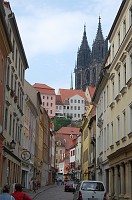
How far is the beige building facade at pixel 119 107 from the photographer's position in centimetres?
2481

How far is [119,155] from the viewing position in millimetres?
27203

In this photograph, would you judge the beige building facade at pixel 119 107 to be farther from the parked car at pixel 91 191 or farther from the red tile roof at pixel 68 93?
the red tile roof at pixel 68 93

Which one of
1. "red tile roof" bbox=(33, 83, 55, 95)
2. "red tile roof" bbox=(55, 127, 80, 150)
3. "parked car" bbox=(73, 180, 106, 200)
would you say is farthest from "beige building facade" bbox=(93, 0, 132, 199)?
"red tile roof" bbox=(33, 83, 55, 95)

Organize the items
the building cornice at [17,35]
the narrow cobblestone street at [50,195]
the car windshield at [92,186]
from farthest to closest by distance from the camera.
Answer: the narrow cobblestone street at [50,195] → the building cornice at [17,35] → the car windshield at [92,186]

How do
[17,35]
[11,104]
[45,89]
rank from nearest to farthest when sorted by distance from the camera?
1. [11,104]
2. [17,35]
3. [45,89]

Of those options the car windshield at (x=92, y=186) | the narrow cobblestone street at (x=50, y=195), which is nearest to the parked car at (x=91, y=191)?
the car windshield at (x=92, y=186)

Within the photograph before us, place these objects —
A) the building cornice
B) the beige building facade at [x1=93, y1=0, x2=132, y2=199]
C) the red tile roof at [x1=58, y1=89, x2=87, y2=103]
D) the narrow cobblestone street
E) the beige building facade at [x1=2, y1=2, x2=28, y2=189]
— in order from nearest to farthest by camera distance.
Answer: the beige building facade at [x1=93, y1=0, x2=132, y2=199]
the beige building facade at [x1=2, y1=2, x2=28, y2=189]
the building cornice
the narrow cobblestone street
the red tile roof at [x1=58, y1=89, x2=87, y2=103]

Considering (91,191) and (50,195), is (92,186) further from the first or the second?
(50,195)

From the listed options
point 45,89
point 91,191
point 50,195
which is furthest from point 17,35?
point 45,89

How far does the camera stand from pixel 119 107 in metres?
28.5

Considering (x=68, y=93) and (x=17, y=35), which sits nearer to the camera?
(x=17, y=35)

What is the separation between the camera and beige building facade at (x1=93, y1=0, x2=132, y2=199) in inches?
977

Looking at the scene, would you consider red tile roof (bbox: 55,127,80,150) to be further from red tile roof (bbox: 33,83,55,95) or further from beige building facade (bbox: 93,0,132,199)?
beige building facade (bbox: 93,0,132,199)

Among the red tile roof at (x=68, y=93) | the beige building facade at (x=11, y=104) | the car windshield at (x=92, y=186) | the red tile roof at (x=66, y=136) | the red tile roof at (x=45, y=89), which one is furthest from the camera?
the red tile roof at (x=68, y=93)
